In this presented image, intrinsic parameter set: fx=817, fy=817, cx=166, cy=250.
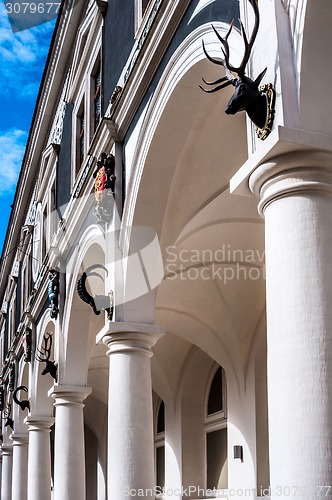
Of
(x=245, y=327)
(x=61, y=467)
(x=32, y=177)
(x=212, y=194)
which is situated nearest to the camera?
(x=212, y=194)

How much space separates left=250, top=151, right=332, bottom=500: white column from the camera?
495 cm

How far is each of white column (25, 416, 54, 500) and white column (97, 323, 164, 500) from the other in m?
7.92

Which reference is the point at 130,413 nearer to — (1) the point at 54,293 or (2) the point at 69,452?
(2) the point at 69,452

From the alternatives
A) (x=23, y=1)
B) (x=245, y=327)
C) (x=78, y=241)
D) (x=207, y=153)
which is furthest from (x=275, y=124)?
(x=245, y=327)

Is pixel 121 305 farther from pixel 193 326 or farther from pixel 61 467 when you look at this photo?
pixel 193 326

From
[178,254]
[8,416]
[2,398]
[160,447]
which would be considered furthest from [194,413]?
[2,398]

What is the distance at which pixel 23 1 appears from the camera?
12188mm

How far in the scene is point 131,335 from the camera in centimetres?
1010

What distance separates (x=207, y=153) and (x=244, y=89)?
4904 millimetres

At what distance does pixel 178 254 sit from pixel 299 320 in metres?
9.10

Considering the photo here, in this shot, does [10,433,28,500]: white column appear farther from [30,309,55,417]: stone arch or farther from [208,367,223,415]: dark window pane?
[208,367,223,415]: dark window pane

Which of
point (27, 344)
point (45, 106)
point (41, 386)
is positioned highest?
point (45, 106)

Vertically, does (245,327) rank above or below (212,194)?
below

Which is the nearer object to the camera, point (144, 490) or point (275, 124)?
point (275, 124)
